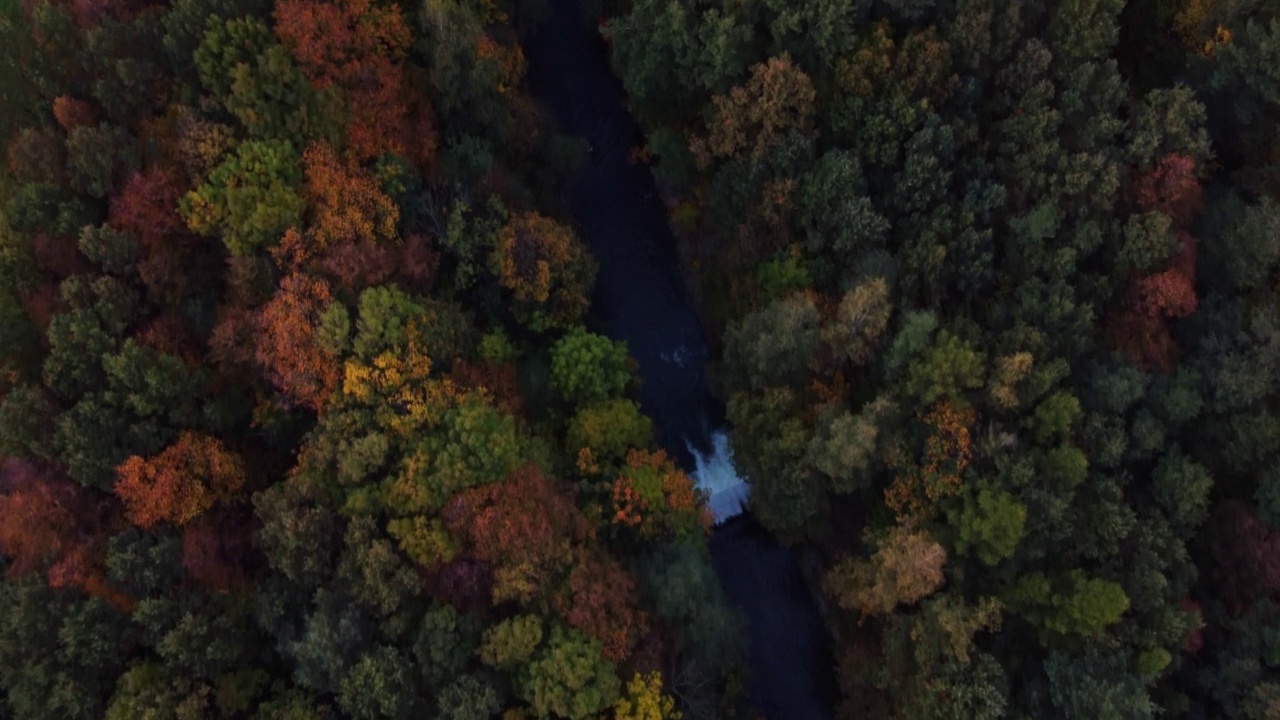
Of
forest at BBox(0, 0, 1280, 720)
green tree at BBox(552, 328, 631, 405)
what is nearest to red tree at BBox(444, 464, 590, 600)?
forest at BBox(0, 0, 1280, 720)

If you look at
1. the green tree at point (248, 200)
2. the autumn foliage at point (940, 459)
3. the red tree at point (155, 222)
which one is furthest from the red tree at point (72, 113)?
→ the autumn foliage at point (940, 459)

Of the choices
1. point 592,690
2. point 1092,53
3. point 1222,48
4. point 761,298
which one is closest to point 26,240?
point 592,690

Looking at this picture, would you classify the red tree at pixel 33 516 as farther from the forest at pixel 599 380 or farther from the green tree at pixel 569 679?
the green tree at pixel 569 679

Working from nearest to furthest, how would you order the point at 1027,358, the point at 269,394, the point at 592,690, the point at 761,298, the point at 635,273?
the point at 592,690
the point at 1027,358
the point at 269,394
the point at 761,298
the point at 635,273

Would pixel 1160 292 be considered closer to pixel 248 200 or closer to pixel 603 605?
pixel 603 605

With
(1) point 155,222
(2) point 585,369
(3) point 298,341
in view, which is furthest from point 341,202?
(2) point 585,369

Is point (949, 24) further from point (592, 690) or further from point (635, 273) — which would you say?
point (592, 690)

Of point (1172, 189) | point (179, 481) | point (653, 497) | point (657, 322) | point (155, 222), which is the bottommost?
point (653, 497)
